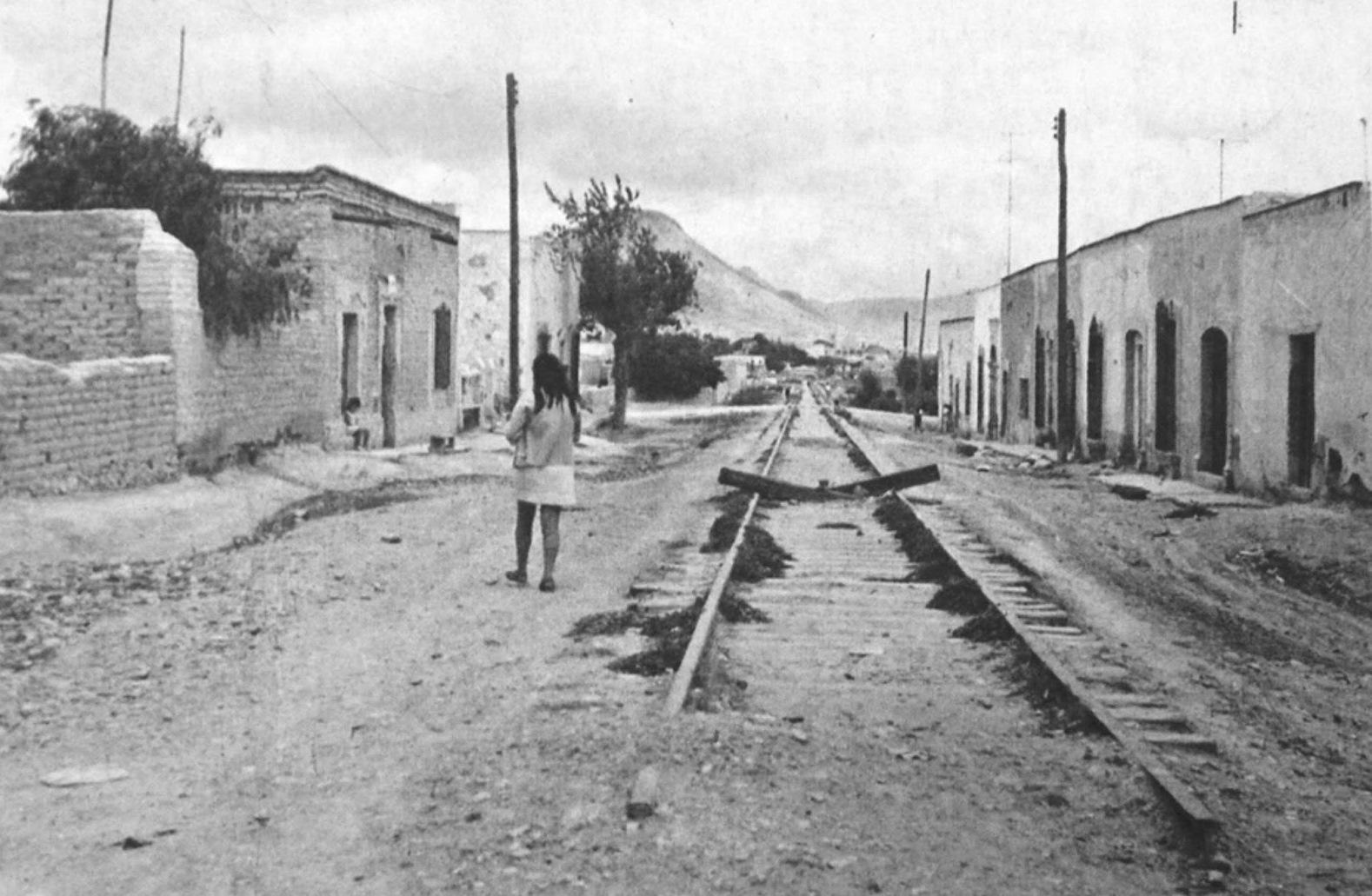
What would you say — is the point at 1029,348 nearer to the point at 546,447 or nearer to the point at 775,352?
the point at 546,447

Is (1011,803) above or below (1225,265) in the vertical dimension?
below

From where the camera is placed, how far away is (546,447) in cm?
1038

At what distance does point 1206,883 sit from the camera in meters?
4.51

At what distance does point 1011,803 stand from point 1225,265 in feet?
61.7

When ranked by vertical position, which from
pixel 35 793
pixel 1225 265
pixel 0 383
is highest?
pixel 1225 265

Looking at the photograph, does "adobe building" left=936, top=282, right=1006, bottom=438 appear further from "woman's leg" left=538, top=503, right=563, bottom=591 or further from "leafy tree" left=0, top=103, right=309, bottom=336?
"woman's leg" left=538, top=503, right=563, bottom=591

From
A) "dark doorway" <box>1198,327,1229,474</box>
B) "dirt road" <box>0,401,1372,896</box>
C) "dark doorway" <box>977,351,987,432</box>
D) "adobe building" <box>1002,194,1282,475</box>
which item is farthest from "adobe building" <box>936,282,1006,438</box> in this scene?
"dirt road" <box>0,401,1372,896</box>

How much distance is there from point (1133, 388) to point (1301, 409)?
904 cm

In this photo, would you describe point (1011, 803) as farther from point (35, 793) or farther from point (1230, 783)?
point (35, 793)

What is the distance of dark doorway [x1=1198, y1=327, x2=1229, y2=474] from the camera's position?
23219mm

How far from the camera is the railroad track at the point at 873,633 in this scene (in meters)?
6.48

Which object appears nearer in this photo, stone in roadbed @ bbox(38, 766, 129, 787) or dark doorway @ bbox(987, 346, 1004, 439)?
stone in roadbed @ bbox(38, 766, 129, 787)

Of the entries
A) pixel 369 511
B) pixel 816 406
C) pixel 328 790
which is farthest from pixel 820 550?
pixel 816 406

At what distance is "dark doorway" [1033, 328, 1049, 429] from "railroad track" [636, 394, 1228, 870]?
22924 millimetres
